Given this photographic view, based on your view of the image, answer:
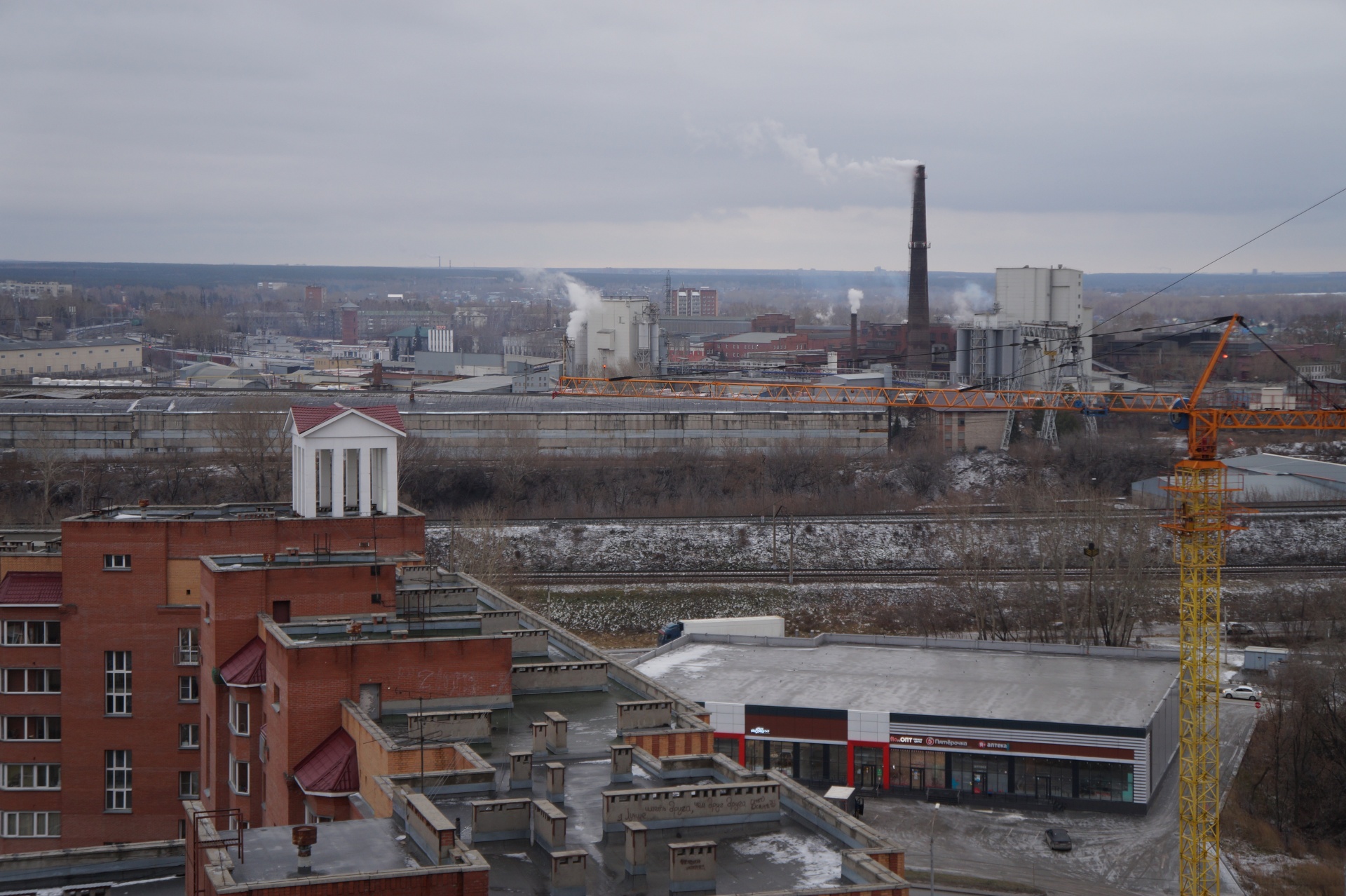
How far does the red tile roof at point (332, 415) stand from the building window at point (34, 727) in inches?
231

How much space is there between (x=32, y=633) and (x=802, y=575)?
26.1 m

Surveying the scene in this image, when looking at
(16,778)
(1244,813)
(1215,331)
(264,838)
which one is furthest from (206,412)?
(1215,331)

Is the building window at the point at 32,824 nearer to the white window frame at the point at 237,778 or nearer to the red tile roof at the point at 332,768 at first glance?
the white window frame at the point at 237,778

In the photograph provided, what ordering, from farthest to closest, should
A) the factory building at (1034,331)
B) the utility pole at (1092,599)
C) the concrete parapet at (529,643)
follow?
the factory building at (1034,331) → the utility pole at (1092,599) → the concrete parapet at (529,643)

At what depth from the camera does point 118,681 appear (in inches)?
825

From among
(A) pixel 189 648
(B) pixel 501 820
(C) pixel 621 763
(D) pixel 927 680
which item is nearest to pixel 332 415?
(A) pixel 189 648

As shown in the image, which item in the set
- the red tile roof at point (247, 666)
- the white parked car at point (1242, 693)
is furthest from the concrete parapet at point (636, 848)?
the white parked car at point (1242, 693)

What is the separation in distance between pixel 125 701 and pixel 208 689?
3.06m

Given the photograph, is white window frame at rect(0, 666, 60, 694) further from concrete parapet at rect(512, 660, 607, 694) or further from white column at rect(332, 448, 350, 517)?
concrete parapet at rect(512, 660, 607, 694)

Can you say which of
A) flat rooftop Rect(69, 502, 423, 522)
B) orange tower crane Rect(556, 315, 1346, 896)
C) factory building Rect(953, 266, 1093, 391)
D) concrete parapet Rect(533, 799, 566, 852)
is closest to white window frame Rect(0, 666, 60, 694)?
flat rooftop Rect(69, 502, 423, 522)

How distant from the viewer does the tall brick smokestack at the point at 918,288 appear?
86.6 meters

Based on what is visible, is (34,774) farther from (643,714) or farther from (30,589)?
(643,714)

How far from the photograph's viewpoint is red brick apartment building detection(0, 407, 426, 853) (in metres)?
20.5

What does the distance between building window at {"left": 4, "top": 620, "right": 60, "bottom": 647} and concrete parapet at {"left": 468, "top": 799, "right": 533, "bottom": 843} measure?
38.9ft
